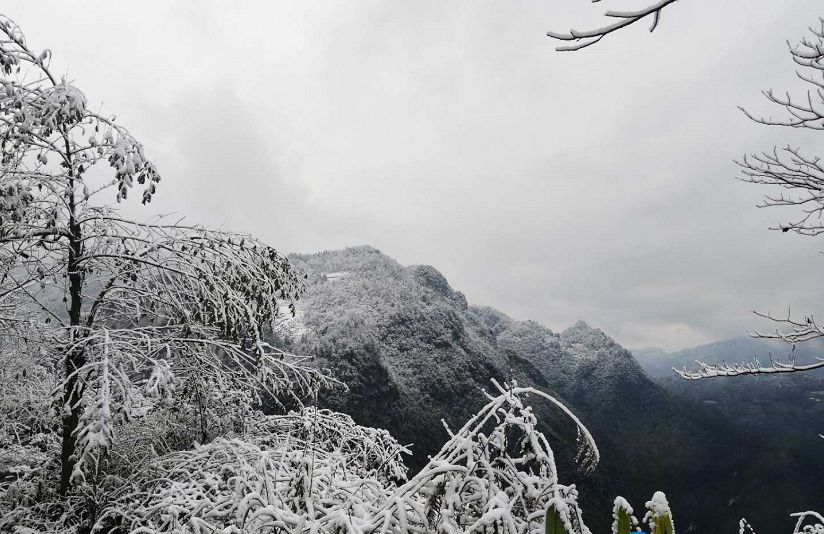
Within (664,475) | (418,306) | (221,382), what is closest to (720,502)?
(664,475)

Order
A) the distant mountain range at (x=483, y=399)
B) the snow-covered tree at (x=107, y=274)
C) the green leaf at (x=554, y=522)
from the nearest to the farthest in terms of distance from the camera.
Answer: the green leaf at (x=554, y=522) → the snow-covered tree at (x=107, y=274) → the distant mountain range at (x=483, y=399)

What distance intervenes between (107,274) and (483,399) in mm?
32979

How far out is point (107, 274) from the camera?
4.54 meters

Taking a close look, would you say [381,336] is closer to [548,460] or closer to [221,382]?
[221,382]

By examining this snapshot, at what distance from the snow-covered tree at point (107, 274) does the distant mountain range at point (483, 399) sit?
14.7m

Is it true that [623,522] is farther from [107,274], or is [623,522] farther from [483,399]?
[483,399]

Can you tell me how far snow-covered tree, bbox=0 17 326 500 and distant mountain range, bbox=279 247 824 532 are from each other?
1467cm

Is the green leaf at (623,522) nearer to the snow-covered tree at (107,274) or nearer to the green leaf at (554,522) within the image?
the green leaf at (554,522)

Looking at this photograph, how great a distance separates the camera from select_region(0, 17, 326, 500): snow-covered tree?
383cm

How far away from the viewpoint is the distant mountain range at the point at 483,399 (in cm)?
2664

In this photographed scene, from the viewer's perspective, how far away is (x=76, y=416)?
14.1 ft

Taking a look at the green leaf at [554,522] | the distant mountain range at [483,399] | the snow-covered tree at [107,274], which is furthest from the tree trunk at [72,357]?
the distant mountain range at [483,399]

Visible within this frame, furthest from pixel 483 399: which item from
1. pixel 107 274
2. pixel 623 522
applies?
pixel 623 522

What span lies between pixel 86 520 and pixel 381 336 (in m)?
29.4
